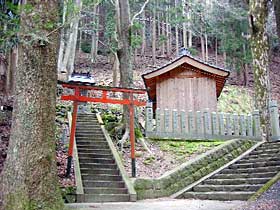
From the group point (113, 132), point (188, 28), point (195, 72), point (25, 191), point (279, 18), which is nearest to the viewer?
point (279, 18)

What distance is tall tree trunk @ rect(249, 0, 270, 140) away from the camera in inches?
483

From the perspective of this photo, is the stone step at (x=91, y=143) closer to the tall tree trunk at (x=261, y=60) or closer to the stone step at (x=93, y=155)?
the stone step at (x=93, y=155)

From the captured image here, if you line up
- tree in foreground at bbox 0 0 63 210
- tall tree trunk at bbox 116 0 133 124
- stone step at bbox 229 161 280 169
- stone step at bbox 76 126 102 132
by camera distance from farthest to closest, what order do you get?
stone step at bbox 76 126 102 132 → tall tree trunk at bbox 116 0 133 124 → stone step at bbox 229 161 280 169 → tree in foreground at bbox 0 0 63 210

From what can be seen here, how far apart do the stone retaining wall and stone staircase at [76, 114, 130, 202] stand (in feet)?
1.78

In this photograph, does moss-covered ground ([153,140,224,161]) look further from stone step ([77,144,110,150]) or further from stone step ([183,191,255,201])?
stone step ([77,144,110,150])

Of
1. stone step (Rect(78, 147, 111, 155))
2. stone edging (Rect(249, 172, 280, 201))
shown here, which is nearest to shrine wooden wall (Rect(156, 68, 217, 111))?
stone step (Rect(78, 147, 111, 155))

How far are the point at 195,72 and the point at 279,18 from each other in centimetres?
1109

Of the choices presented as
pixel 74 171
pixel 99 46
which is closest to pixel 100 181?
pixel 74 171

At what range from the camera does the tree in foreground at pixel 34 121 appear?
16.5ft

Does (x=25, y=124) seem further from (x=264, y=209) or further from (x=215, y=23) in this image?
(x=215, y=23)

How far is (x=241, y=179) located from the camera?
28.1 feet

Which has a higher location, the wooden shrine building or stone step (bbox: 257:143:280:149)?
the wooden shrine building

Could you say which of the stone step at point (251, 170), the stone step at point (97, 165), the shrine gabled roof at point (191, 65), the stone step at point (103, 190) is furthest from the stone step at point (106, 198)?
the shrine gabled roof at point (191, 65)

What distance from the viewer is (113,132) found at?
38.3 ft
